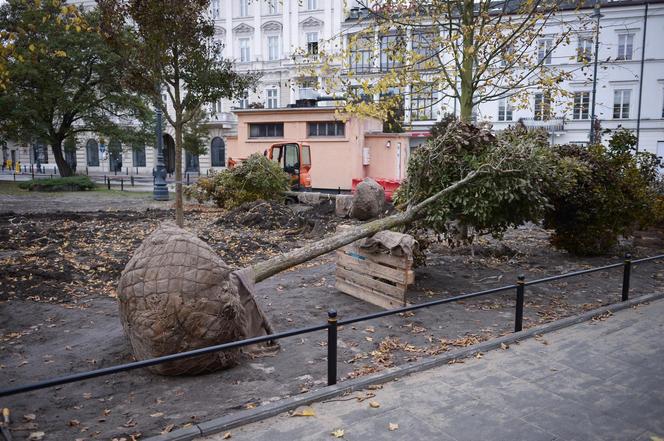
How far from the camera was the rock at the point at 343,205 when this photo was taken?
1875 centimetres

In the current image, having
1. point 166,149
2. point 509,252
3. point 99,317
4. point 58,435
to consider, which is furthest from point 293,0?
point 58,435

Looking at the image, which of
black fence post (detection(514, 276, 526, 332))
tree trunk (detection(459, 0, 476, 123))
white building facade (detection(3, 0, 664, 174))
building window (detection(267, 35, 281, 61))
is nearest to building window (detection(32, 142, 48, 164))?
white building facade (detection(3, 0, 664, 174))

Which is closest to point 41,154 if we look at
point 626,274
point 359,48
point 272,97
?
point 272,97

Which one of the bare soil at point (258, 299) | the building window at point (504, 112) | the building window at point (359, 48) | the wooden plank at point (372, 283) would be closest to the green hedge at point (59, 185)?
the bare soil at point (258, 299)

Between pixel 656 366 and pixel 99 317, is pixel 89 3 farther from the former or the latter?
pixel 656 366

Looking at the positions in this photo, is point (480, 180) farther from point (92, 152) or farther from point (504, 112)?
point (92, 152)

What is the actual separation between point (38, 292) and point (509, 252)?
10.2m

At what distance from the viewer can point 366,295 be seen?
872 centimetres

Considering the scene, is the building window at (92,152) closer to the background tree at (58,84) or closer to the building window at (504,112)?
the background tree at (58,84)

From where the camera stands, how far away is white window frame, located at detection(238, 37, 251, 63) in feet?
176

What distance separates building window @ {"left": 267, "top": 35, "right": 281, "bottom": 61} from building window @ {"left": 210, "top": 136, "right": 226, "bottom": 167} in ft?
33.7

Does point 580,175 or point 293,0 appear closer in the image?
point 580,175

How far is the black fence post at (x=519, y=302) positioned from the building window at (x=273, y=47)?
49317 millimetres

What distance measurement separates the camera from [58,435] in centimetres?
454
